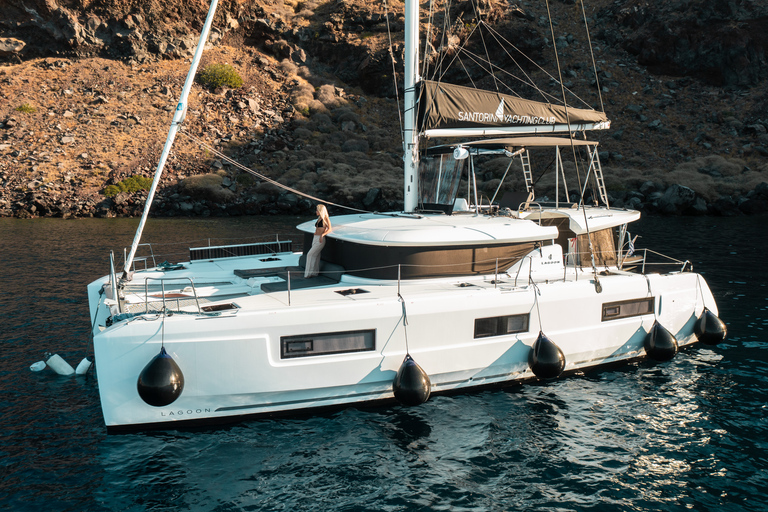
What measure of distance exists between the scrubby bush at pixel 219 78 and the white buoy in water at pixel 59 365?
1884 inches

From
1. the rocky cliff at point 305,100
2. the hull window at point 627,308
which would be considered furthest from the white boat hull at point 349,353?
the rocky cliff at point 305,100

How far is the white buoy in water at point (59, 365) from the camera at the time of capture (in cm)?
1207

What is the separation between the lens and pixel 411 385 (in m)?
10.0

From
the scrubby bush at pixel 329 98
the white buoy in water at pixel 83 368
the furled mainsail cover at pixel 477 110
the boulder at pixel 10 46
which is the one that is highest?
the boulder at pixel 10 46

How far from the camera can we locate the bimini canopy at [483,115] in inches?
528

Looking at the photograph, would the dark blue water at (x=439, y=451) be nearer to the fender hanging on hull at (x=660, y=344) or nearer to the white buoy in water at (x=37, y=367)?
the white buoy in water at (x=37, y=367)

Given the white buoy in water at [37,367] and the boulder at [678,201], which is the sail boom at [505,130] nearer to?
the white buoy in water at [37,367]

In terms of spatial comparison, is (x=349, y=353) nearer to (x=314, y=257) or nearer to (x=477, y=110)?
(x=314, y=257)

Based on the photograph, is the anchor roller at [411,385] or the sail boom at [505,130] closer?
the anchor roller at [411,385]

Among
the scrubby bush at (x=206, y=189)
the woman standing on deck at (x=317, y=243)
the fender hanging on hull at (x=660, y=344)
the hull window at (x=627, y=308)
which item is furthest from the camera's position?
the scrubby bush at (x=206, y=189)

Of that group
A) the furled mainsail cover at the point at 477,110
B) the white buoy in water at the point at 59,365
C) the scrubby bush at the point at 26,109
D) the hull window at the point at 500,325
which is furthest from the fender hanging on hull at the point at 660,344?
the scrubby bush at the point at 26,109

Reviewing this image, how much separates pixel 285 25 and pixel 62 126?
2651 centimetres

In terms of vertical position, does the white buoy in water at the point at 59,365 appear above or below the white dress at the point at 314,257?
below

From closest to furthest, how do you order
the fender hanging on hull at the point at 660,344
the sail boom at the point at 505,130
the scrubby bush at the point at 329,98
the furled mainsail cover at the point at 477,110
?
the fender hanging on hull at the point at 660,344, the furled mainsail cover at the point at 477,110, the sail boom at the point at 505,130, the scrubby bush at the point at 329,98
